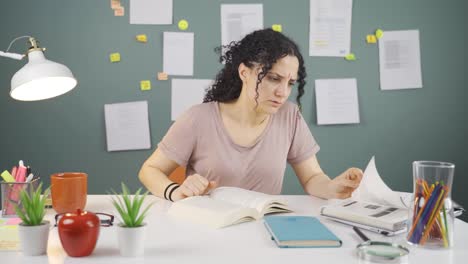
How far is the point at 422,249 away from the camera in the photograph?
1.07 m

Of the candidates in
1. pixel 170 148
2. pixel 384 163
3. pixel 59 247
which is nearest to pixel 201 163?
pixel 170 148

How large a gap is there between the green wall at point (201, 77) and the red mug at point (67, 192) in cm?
152

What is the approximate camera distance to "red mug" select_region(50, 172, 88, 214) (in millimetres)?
1297

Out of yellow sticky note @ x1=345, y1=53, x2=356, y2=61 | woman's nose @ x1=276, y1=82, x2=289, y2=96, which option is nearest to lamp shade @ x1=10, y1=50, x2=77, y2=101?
woman's nose @ x1=276, y1=82, x2=289, y2=96

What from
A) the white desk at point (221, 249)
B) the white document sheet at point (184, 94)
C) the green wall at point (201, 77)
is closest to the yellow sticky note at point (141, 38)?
the green wall at point (201, 77)

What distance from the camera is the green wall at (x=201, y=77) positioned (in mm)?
2766

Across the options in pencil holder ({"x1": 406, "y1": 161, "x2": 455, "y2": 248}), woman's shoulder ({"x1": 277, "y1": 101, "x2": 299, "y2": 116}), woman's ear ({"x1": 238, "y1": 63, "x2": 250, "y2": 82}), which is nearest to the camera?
pencil holder ({"x1": 406, "y1": 161, "x2": 455, "y2": 248})

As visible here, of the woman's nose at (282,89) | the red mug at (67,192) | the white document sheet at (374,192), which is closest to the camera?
the red mug at (67,192)

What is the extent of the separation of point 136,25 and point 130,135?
644 millimetres

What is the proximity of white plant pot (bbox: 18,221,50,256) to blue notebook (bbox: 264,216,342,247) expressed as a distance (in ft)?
1.64

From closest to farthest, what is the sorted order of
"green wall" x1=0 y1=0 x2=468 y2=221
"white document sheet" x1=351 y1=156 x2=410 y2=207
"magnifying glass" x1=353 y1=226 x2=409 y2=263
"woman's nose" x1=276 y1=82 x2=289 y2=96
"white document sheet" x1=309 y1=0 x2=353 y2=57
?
"magnifying glass" x1=353 y1=226 x2=409 y2=263
"white document sheet" x1=351 y1=156 x2=410 y2=207
"woman's nose" x1=276 y1=82 x2=289 y2=96
"green wall" x1=0 y1=0 x2=468 y2=221
"white document sheet" x1=309 y1=0 x2=353 y2=57

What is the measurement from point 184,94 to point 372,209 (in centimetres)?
173

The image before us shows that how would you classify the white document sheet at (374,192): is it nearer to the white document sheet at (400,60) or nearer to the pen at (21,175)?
the pen at (21,175)

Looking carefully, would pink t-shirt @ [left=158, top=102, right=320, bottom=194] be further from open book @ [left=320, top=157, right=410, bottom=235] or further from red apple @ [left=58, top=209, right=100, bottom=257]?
red apple @ [left=58, top=209, right=100, bottom=257]
